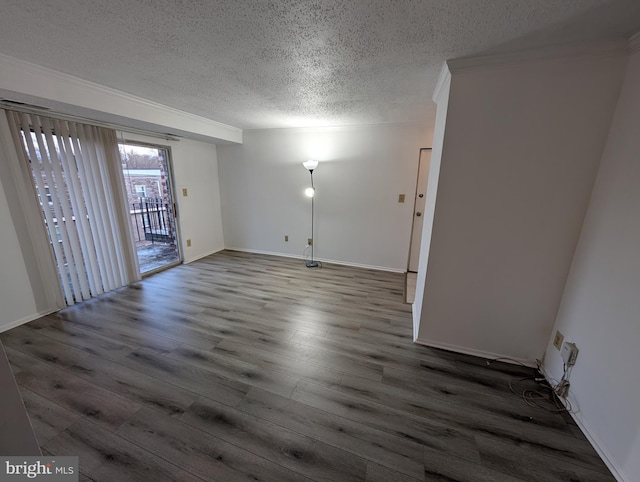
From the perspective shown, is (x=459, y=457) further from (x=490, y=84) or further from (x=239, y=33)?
(x=239, y=33)

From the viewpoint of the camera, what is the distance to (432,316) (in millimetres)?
2189

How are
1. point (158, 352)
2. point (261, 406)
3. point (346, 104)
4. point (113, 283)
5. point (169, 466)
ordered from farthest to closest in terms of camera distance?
point (113, 283)
point (346, 104)
point (158, 352)
point (261, 406)
point (169, 466)

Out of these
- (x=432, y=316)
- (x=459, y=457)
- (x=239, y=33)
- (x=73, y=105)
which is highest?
(x=239, y=33)

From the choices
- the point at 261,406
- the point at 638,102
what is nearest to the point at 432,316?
the point at 261,406

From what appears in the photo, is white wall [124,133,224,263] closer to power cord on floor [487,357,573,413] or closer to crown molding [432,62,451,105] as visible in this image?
crown molding [432,62,451,105]

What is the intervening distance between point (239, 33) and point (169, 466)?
96.0 inches

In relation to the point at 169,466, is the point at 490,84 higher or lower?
higher

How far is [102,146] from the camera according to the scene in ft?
9.59

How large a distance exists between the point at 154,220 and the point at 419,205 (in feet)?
14.9

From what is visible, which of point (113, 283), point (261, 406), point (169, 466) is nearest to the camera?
point (169, 466)

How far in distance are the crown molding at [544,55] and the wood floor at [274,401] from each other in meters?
2.22

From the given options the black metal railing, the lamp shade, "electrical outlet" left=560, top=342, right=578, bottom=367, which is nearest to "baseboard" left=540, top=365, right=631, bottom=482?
"electrical outlet" left=560, top=342, right=578, bottom=367

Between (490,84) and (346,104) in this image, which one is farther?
(346,104)

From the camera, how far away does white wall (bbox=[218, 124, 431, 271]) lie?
147 inches
